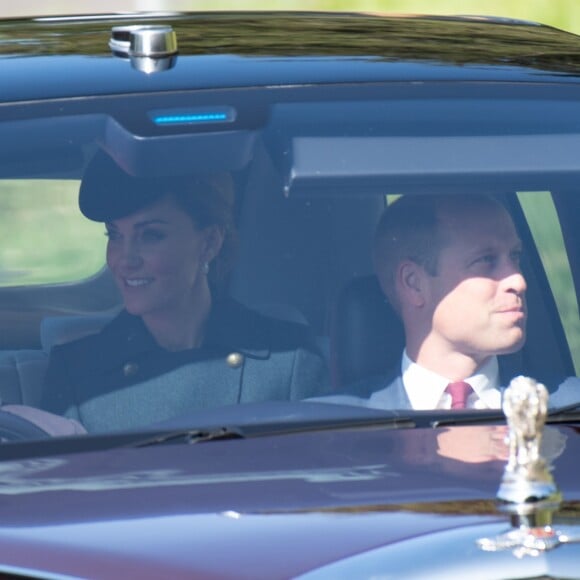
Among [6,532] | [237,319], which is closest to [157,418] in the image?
[237,319]

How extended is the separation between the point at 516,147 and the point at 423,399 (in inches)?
23.0

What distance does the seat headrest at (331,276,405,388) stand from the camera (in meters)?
3.23

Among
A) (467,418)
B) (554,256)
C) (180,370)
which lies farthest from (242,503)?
(554,256)

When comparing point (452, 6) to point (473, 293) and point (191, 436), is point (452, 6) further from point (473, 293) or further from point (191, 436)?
point (191, 436)

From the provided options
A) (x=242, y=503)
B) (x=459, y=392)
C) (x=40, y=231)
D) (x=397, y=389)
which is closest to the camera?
(x=242, y=503)

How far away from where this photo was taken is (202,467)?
8.65ft

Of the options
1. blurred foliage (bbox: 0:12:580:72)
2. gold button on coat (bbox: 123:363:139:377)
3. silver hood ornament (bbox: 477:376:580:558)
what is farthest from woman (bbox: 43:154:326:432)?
silver hood ornament (bbox: 477:376:580:558)

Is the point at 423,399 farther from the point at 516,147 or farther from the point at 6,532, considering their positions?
the point at 6,532

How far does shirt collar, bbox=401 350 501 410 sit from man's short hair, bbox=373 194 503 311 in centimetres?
20

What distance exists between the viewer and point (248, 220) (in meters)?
3.28

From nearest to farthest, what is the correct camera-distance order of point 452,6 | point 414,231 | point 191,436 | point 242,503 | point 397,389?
point 242,503
point 191,436
point 397,389
point 414,231
point 452,6

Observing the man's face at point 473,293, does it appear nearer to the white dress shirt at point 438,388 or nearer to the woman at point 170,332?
the white dress shirt at point 438,388

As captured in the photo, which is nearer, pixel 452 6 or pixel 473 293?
pixel 473 293

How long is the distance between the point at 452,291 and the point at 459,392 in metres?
0.21
